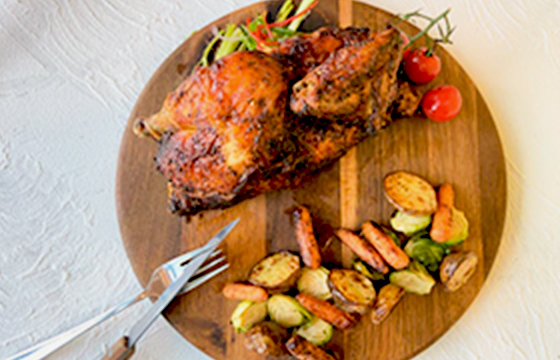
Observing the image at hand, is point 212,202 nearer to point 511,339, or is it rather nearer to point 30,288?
point 30,288

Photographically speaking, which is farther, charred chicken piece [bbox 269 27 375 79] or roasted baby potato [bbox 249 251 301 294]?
roasted baby potato [bbox 249 251 301 294]

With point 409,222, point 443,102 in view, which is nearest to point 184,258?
point 409,222

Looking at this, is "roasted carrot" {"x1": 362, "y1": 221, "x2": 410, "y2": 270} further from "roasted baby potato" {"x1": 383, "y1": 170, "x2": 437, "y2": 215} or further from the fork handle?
the fork handle

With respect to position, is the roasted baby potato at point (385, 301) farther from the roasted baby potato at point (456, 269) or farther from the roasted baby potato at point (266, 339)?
the roasted baby potato at point (266, 339)

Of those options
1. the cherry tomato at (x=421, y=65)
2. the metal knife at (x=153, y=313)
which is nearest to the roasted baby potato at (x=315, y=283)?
the metal knife at (x=153, y=313)

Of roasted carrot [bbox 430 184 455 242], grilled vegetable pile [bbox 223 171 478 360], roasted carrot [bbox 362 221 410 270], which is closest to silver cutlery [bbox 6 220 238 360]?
grilled vegetable pile [bbox 223 171 478 360]

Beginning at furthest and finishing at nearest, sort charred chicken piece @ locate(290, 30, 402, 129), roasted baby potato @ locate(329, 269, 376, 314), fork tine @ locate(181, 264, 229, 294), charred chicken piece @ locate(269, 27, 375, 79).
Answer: fork tine @ locate(181, 264, 229, 294), roasted baby potato @ locate(329, 269, 376, 314), charred chicken piece @ locate(269, 27, 375, 79), charred chicken piece @ locate(290, 30, 402, 129)

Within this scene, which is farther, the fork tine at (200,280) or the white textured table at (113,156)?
the white textured table at (113,156)

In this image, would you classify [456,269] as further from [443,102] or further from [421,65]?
[421,65]
